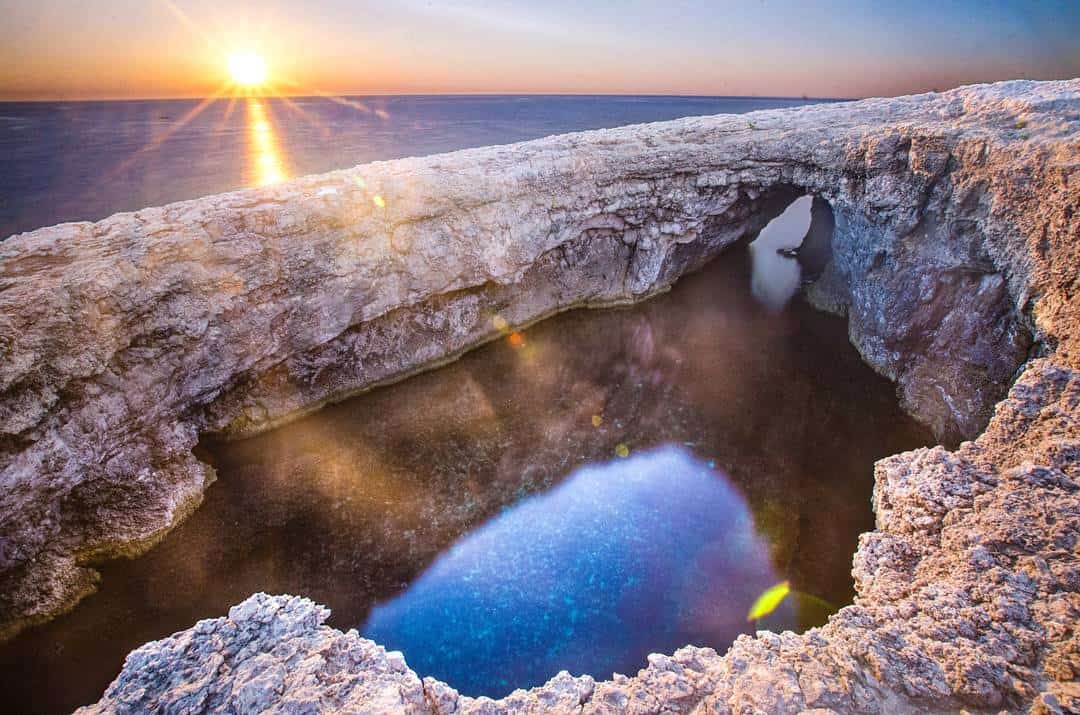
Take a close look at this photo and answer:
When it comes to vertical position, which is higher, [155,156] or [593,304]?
[155,156]

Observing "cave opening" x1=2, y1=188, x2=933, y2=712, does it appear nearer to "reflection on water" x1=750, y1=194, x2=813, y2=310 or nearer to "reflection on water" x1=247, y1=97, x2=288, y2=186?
"reflection on water" x1=750, y1=194, x2=813, y2=310

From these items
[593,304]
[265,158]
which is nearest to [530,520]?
[593,304]

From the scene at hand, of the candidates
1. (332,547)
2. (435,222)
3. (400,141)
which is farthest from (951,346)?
(400,141)

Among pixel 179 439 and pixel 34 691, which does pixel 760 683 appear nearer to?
pixel 34 691

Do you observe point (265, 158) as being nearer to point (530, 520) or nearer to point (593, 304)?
point (593, 304)

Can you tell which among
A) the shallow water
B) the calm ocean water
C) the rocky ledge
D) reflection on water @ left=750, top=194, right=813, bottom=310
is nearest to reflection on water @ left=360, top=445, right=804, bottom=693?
the shallow water

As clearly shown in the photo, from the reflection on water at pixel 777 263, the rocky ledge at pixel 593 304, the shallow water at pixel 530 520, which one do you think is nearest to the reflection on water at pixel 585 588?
the shallow water at pixel 530 520
